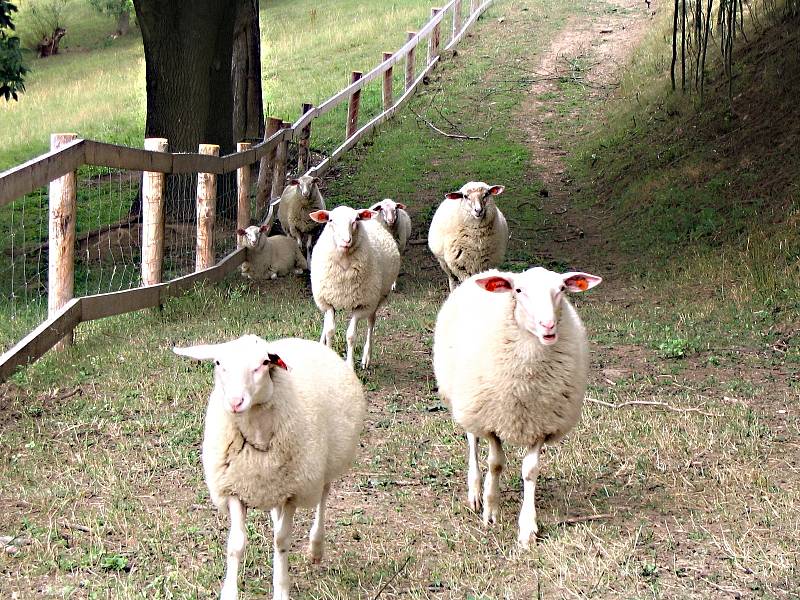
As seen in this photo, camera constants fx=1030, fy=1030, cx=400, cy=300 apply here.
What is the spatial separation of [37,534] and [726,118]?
1182cm

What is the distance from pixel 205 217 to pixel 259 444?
643cm

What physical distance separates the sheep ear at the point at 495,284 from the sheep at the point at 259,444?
1.16 m

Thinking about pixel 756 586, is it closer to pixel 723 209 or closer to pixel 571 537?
pixel 571 537

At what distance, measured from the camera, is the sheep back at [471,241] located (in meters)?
10.3

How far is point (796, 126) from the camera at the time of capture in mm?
12516

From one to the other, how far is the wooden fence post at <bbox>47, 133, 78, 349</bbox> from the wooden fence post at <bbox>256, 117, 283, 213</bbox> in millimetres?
5816

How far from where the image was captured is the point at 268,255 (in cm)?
1200

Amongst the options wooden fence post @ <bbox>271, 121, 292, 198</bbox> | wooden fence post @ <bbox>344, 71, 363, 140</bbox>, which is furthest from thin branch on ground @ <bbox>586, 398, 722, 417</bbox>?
wooden fence post @ <bbox>344, 71, 363, 140</bbox>

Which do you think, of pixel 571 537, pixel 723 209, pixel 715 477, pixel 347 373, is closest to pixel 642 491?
pixel 715 477

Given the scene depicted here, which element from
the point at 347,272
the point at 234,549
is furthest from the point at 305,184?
the point at 234,549

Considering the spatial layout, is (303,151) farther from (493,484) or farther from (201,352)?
(201,352)

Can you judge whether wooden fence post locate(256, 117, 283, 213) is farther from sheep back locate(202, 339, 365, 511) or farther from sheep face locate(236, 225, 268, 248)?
sheep back locate(202, 339, 365, 511)

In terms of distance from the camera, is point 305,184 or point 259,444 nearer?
point 259,444

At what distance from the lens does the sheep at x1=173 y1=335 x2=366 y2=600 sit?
13.0 ft
